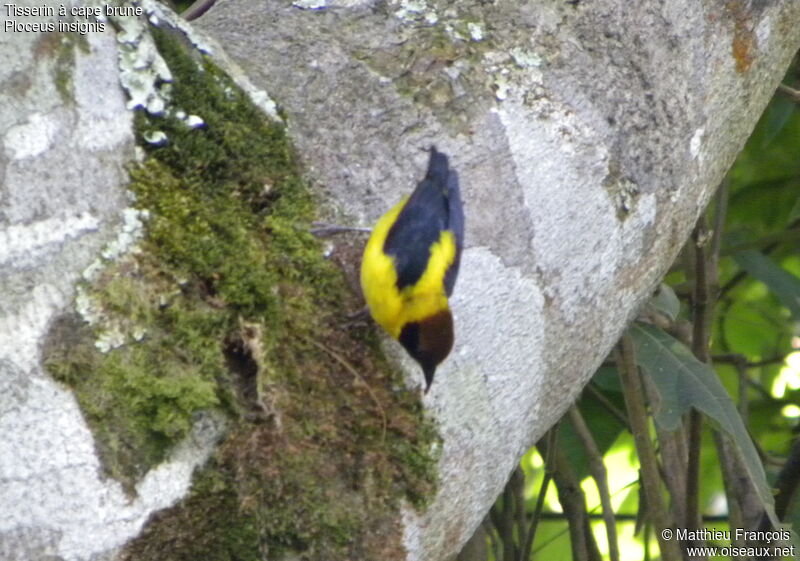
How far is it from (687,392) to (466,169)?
37.4 inches

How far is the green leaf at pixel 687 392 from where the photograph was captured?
2227 mm

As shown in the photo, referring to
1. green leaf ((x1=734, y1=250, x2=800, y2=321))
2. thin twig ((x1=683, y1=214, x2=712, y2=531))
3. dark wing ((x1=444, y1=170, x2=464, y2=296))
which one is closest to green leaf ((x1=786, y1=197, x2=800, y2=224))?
green leaf ((x1=734, y1=250, x2=800, y2=321))

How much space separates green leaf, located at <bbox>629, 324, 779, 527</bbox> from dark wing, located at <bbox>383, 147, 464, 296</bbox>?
720 mm

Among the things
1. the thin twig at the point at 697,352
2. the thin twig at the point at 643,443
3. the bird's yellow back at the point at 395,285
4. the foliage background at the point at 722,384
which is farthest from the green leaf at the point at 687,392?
the bird's yellow back at the point at 395,285

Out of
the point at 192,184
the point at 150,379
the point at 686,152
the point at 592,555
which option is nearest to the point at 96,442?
the point at 150,379

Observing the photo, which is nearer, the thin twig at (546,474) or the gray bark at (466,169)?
the gray bark at (466,169)

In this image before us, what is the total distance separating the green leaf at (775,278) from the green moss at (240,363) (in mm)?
2004

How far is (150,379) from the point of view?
144cm

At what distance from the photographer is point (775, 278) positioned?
10.9 ft

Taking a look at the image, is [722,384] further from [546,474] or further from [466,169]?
[466,169]

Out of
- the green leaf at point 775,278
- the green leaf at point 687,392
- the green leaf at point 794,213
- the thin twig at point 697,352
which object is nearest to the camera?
the green leaf at point 687,392

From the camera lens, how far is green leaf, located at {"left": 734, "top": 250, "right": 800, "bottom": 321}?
327 cm

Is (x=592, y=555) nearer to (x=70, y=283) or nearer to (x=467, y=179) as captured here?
(x=467, y=179)

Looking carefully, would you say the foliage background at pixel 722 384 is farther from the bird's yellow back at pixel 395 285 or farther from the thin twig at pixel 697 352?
the bird's yellow back at pixel 395 285
